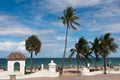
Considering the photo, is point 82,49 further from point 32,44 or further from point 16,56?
point 16,56

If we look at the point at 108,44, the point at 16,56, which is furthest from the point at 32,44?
the point at 108,44

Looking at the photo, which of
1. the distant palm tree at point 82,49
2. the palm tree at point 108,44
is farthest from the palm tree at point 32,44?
the palm tree at point 108,44

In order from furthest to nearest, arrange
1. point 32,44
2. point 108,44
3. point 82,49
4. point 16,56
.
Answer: point 82,49
point 32,44
point 108,44
point 16,56

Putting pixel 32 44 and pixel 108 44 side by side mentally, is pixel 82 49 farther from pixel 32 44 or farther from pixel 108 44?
pixel 32 44

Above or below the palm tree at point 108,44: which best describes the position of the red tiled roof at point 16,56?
below

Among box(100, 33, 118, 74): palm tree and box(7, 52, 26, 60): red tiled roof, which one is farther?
box(100, 33, 118, 74): palm tree

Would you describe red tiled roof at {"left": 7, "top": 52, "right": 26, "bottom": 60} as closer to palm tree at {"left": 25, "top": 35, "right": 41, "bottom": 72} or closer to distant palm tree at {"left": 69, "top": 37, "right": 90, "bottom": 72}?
palm tree at {"left": 25, "top": 35, "right": 41, "bottom": 72}

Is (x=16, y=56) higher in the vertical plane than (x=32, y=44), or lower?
lower

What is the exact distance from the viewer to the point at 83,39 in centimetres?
5450

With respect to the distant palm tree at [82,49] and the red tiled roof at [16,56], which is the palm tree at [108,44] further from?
the red tiled roof at [16,56]

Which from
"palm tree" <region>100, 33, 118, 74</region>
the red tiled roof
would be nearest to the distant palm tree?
"palm tree" <region>100, 33, 118, 74</region>

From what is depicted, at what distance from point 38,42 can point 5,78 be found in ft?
59.4

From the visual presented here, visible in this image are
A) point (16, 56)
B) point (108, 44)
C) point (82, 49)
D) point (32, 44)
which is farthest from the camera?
point (82, 49)

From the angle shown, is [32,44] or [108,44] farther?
[32,44]
